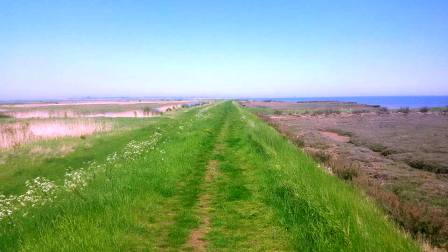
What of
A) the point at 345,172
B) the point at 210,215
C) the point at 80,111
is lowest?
the point at 80,111

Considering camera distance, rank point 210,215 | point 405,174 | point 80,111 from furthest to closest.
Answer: point 80,111, point 405,174, point 210,215

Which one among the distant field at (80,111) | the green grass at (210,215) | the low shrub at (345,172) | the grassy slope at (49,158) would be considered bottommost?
the distant field at (80,111)

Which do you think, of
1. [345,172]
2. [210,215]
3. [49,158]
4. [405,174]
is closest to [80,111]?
[49,158]

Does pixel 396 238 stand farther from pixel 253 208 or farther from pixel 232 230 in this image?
pixel 253 208

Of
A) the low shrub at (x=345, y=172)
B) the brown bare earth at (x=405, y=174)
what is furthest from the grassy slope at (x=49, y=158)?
the brown bare earth at (x=405, y=174)

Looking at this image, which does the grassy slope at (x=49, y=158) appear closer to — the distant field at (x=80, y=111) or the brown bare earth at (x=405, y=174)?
the brown bare earth at (x=405, y=174)

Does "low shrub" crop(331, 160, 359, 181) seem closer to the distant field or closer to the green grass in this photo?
the green grass

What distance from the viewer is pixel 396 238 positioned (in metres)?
7.09

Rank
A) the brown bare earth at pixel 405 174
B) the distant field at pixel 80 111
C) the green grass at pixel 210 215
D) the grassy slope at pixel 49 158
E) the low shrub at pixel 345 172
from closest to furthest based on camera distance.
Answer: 1. the green grass at pixel 210 215
2. the brown bare earth at pixel 405 174
3. the low shrub at pixel 345 172
4. the grassy slope at pixel 49 158
5. the distant field at pixel 80 111

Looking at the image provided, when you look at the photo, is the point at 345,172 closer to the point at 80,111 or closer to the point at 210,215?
the point at 210,215

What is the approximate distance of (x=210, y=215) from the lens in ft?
32.9

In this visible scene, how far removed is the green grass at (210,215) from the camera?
7.35 m

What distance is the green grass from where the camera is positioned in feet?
24.1

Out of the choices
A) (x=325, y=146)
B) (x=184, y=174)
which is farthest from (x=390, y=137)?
(x=184, y=174)
